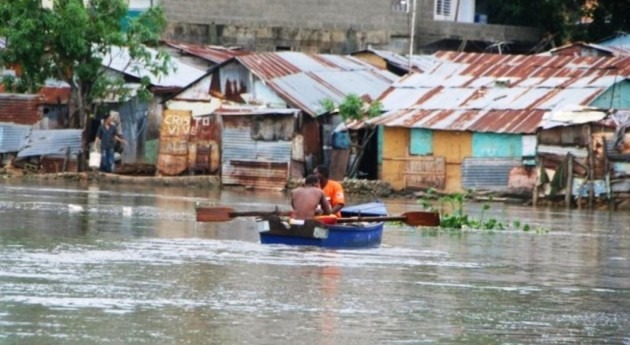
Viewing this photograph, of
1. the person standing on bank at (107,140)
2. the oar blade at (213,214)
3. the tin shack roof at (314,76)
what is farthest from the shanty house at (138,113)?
the oar blade at (213,214)

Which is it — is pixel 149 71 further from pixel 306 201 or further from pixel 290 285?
pixel 290 285

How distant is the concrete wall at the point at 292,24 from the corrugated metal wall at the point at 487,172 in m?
11.2

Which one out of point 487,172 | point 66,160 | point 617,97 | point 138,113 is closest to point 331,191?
point 487,172

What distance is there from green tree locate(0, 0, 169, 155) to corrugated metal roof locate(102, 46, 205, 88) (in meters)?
0.63

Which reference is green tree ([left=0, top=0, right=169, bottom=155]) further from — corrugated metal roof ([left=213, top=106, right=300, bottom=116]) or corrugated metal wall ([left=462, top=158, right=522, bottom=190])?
corrugated metal wall ([left=462, top=158, right=522, bottom=190])

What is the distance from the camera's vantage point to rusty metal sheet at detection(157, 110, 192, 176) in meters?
42.1

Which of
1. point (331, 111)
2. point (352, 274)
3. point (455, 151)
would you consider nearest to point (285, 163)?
A: point (331, 111)

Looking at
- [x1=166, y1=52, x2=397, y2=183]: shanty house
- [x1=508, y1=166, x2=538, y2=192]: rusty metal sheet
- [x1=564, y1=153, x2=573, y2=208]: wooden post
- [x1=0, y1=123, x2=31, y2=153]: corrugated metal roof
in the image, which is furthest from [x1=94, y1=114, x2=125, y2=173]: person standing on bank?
[x1=564, y1=153, x2=573, y2=208]: wooden post

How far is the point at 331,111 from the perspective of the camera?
1599 inches

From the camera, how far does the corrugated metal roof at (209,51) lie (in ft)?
147

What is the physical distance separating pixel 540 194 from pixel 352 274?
716 inches

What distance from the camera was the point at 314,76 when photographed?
4347cm

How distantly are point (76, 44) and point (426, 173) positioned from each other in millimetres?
8755

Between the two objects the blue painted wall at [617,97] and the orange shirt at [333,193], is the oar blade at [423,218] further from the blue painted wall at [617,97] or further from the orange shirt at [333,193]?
the blue painted wall at [617,97]
